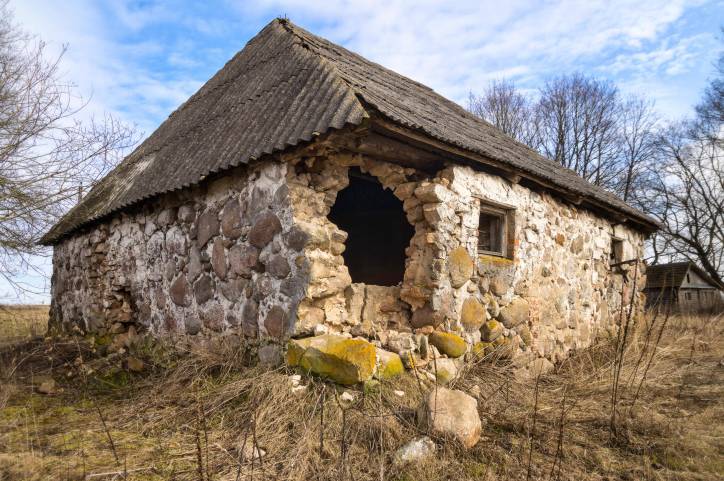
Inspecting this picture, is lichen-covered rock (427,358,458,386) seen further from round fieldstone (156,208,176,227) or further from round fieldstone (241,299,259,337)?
round fieldstone (156,208,176,227)

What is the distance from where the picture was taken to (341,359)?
12.6 feet

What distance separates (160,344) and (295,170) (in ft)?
9.70

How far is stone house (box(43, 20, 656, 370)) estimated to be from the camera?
176 inches

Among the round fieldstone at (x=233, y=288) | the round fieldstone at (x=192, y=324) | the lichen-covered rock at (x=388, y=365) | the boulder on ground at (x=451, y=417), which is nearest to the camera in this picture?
the boulder on ground at (x=451, y=417)

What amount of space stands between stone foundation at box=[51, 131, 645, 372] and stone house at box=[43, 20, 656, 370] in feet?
0.06

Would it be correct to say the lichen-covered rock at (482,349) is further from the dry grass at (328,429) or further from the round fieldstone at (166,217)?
the round fieldstone at (166,217)

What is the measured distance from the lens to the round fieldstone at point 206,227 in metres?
5.22

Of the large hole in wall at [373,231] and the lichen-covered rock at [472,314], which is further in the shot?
the large hole in wall at [373,231]

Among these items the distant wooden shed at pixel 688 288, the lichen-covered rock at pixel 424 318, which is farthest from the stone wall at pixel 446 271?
the distant wooden shed at pixel 688 288

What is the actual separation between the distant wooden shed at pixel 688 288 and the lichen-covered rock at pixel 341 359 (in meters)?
15.8

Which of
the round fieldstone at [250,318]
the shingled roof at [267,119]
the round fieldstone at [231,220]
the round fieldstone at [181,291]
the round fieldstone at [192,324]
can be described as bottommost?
the round fieldstone at [192,324]

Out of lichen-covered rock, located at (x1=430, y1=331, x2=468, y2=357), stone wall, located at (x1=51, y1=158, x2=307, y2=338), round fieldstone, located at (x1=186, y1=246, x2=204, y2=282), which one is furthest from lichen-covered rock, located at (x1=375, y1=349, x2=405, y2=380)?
round fieldstone, located at (x1=186, y1=246, x2=204, y2=282)

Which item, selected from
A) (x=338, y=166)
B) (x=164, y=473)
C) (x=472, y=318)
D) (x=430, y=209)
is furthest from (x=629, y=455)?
(x=338, y=166)

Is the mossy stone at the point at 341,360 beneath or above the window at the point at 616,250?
beneath
